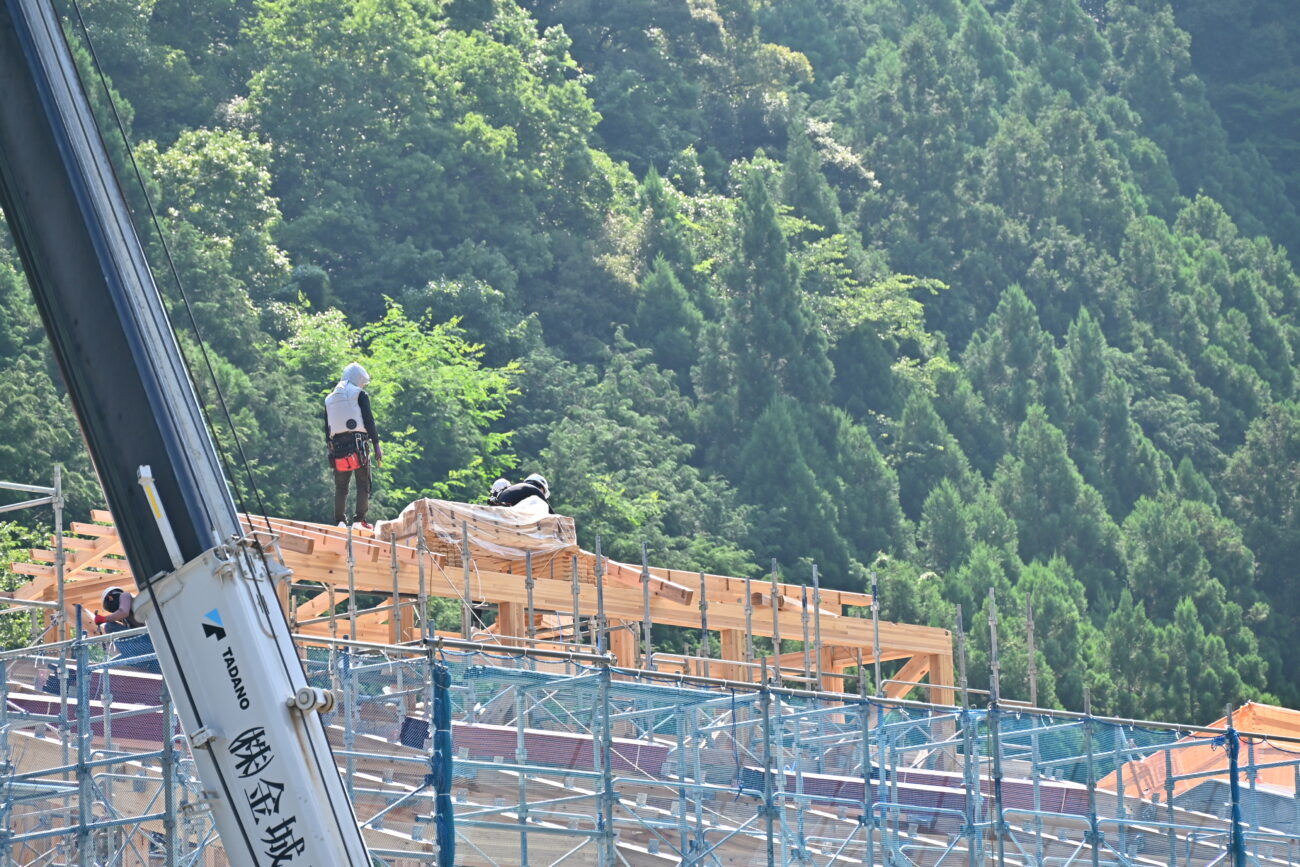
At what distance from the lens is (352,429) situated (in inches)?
838

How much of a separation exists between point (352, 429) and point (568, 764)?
5.66m

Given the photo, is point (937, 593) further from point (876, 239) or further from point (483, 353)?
point (876, 239)

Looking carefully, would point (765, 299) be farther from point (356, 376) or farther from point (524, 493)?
point (356, 376)

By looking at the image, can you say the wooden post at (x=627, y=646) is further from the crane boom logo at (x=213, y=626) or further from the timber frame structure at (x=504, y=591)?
the crane boom logo at (x=213, y=626)

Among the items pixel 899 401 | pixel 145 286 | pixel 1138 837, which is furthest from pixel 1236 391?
pixel 145 286

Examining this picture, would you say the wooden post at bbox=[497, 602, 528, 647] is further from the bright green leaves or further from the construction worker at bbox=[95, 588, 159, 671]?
the bright green leaves

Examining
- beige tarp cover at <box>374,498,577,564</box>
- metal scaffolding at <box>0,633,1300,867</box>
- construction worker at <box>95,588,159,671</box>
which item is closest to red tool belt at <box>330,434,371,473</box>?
beige tarp cover at <box>374,498,577,564</box>

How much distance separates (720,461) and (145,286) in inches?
1702

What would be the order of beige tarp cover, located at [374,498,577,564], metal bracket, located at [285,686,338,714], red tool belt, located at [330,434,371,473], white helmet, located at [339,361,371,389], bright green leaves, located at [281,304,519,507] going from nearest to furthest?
metal bracket, located at [285,686,338,714] < white helmet, located at [339,361,371,389] < red tool belt, located at [330,434,371,473] < beige tarp cover, located at [374,498,577,564] < bright green leaves, located at [281,304,519,507]

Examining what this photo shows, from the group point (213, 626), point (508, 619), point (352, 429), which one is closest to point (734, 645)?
point (508, 619)

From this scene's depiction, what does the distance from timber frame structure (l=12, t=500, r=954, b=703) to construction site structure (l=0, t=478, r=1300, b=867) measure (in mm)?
66

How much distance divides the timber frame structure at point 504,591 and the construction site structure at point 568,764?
0.07m

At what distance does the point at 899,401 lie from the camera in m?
58.5

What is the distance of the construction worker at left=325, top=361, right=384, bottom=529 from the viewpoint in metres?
20.9
